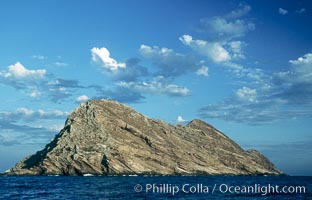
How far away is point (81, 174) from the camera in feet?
636

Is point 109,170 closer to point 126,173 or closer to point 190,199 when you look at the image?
point 126,173

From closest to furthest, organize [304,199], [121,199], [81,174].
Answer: [121,199]
[304,199]
[81,174]

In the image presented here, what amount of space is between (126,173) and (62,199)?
144272 millimetres

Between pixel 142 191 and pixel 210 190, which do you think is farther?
pixel 210 190

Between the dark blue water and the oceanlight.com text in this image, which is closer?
the dark blue water

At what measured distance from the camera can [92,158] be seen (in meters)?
197

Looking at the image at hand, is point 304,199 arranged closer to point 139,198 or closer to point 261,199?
point 261,199

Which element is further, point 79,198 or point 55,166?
point 55,166

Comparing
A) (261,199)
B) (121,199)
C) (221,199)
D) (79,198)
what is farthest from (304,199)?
(79,198)

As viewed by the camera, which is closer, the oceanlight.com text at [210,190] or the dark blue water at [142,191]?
the dark blue water at [142,191]

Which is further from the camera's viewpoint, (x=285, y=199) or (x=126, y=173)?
(x=126, y=173)

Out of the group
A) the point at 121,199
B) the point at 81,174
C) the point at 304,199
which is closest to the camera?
the point at 121,199

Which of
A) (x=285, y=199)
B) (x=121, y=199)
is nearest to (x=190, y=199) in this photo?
(x=121, y=199)

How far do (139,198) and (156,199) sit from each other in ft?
8.71
